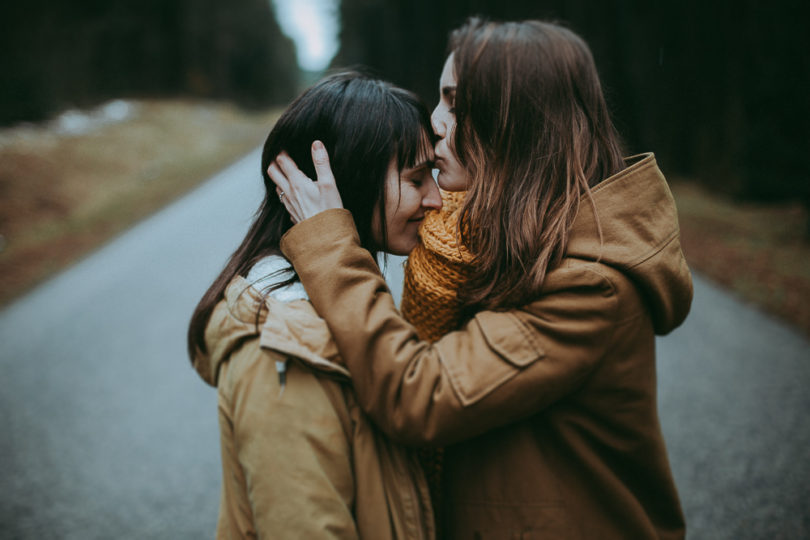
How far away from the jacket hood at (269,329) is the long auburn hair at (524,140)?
0.46 metres

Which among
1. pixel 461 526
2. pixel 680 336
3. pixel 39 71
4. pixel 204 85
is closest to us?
pixel 461 526

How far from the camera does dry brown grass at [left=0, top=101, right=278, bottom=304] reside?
9117 millimetres

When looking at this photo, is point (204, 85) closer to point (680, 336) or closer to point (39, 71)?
point (39, 71)

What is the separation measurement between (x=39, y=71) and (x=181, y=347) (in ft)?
52.6

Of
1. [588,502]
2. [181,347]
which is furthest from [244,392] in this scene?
[181,347]

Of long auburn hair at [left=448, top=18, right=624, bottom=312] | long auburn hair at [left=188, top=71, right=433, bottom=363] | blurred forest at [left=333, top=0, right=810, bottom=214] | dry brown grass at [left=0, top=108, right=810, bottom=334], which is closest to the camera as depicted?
long auburn hair at [left=448, top=18, right=624, bottom=312]

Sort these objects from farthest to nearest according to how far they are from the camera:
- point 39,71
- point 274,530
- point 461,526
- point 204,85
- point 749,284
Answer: point 204,85, point 39,71, point 749,284, point 461,526, point 274,530

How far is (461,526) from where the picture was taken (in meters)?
1.63

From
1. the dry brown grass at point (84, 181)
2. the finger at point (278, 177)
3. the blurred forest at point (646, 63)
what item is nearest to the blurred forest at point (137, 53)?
the blurred forest at point (646, 63)

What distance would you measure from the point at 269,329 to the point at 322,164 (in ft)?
1.81

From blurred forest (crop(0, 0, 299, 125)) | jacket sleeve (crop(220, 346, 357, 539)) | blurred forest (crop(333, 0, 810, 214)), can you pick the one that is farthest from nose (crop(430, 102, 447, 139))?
blurred forest (crop(0, 0, 299, 125))

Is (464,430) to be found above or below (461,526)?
above

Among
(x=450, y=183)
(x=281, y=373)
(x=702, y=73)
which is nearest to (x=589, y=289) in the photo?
(x=450, y=183)

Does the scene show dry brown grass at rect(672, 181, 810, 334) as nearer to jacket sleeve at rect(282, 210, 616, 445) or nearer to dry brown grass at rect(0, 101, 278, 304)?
jacket sleeve at rect(282, 210, 616, 445)
